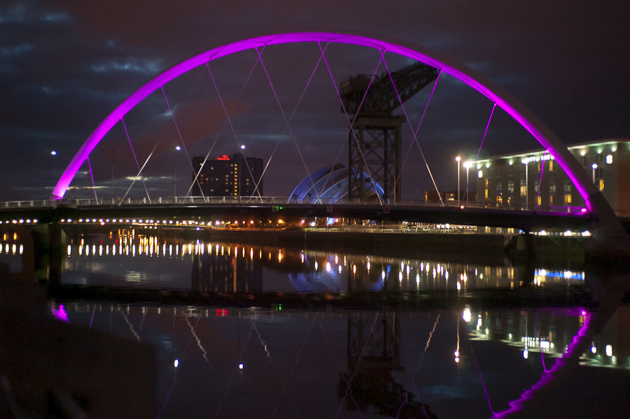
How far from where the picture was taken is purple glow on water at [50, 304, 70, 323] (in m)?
22.4

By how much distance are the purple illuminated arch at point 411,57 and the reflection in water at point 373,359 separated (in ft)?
97.2

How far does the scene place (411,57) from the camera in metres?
49.9

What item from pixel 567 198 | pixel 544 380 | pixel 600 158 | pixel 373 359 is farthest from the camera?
pixel 567 198

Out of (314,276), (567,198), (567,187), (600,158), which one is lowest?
(314,276)

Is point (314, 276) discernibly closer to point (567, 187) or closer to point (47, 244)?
point (47, 244)

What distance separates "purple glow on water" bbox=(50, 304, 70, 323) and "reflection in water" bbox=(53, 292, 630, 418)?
32 centimetres

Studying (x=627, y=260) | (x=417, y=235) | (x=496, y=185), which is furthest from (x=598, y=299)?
(x=496, y=185)

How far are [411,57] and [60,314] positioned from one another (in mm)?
36985

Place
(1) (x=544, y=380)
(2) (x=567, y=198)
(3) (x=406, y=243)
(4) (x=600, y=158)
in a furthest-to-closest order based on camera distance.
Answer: (2) (x=567, y=198)
(3) (x=406, y=243)
(4) (x=600, y=158)
(1) (x=544, y=380)

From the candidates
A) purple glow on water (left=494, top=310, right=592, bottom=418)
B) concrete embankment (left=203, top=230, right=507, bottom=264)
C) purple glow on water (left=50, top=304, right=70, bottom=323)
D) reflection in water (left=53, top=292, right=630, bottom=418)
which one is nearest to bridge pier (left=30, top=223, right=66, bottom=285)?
purple glow on water (left=50, top=304, right=70, bottom=323)

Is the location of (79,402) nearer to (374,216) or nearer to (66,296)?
(66,296)

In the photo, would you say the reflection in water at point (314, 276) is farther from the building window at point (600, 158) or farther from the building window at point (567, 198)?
the building window at point (567, 198)

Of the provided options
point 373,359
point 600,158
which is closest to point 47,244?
point 373,359

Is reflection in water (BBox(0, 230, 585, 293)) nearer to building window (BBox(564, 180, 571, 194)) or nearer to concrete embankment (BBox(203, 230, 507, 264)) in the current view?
concrete embankment (BBox(203, 230, 507, 264))
